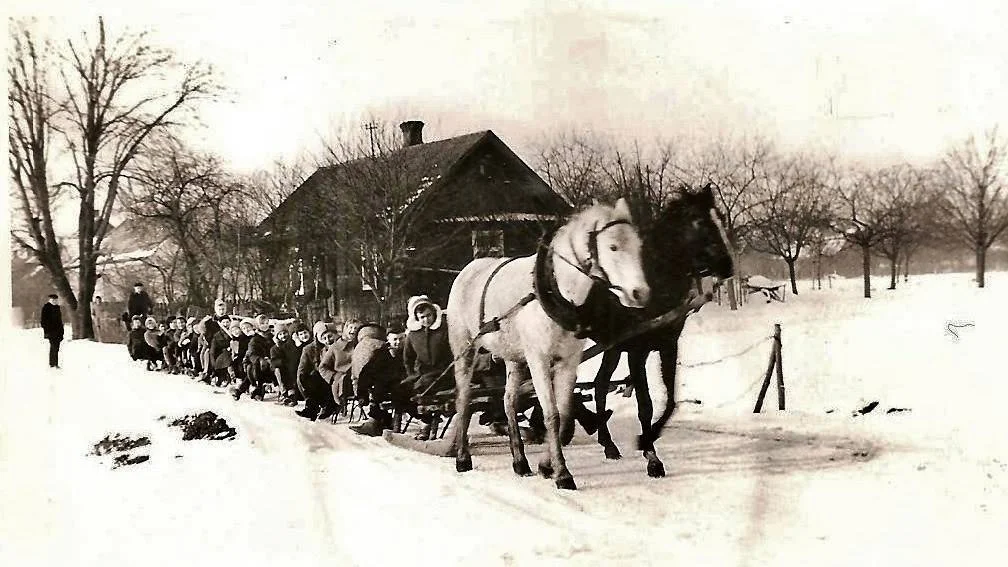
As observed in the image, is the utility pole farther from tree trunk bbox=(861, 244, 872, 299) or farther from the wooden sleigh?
tree trunk bbox=(861, 244, 872, 299)

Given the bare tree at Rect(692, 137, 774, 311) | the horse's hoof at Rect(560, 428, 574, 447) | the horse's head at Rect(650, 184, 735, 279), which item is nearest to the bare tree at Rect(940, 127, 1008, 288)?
the bare tree at Rect(692, 137, 774, 311)

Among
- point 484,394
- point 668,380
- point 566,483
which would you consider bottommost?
point 566,483

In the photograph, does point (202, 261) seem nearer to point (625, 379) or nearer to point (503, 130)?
point (503, 130)

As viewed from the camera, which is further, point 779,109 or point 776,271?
point 779,109

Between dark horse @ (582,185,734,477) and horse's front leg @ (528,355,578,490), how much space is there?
199mm

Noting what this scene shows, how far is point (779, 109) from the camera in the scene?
339 centimetres

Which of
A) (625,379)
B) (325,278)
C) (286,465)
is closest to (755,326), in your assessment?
(625,379)

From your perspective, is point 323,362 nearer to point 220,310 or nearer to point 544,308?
point 220,310

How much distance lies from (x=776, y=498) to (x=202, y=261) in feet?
7.68

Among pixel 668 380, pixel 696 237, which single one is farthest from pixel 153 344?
pixel 696 237

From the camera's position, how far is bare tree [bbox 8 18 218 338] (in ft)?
11.4

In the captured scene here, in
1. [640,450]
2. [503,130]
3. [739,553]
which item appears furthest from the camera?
[503,130]

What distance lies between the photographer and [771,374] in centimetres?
308

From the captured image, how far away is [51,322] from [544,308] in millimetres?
2079
